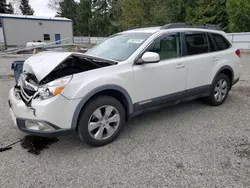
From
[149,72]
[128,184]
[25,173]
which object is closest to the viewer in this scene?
[128,184]

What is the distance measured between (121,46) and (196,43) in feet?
4.96

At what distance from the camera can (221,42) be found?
179 inches

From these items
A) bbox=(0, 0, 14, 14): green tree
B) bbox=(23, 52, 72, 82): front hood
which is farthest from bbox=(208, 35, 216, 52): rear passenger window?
bbox=(0, 0, 14, 14): green tree

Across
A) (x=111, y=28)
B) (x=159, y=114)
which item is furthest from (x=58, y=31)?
(x=159, y=114)

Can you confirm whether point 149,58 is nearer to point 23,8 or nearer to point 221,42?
point 221,42

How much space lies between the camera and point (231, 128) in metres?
3.57

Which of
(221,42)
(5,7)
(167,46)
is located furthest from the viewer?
(5,7)

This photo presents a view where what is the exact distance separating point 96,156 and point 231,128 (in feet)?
7.73

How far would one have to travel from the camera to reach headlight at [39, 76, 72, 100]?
2566 mm

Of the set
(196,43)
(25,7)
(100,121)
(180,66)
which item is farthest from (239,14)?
(25,7)

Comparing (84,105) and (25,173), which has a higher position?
(84,105)

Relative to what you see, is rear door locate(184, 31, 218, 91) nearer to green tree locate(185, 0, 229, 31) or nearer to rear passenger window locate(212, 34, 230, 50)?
rear passenger window locate(212, 34, 230, 50)

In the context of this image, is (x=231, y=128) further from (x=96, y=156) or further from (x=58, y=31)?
(x=58, y=31)

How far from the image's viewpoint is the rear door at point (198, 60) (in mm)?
3885
